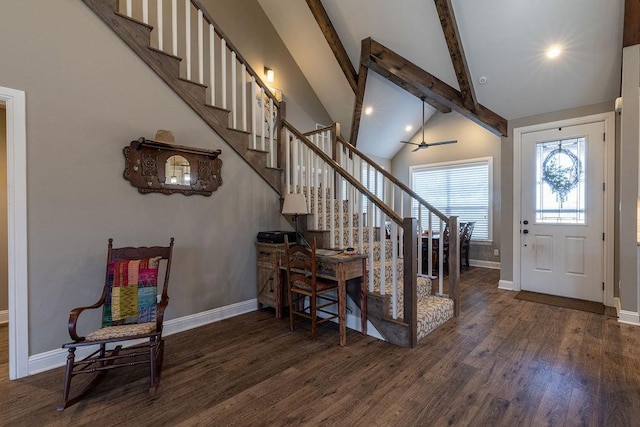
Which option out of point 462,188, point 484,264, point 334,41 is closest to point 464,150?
point 462,188

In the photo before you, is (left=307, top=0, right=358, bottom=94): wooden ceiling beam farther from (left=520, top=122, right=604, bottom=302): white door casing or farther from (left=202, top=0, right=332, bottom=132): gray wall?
(left=520, top=122, right=604, bottom=302): white door casing

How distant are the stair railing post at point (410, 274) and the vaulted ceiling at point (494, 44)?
269 cm

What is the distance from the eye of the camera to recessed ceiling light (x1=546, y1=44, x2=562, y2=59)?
348 centimetres

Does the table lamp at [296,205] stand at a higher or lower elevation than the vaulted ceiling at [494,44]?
lower

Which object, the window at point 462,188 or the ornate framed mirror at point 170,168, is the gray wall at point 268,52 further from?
the window at point 462,188

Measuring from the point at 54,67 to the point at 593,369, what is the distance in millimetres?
4732

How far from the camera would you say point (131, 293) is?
2.41 meters

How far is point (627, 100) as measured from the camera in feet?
10.6

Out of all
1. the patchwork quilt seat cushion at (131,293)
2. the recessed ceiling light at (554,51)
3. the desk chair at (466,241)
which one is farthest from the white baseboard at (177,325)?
the recessed ceiling light at (554,51)

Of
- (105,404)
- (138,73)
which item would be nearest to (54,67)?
(138,73)

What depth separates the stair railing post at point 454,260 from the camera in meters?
3.33

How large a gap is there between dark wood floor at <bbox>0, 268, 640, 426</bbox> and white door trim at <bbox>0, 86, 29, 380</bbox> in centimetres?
24

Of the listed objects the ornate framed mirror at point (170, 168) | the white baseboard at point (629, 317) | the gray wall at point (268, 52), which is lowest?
the white baseboard at point (629, 317)

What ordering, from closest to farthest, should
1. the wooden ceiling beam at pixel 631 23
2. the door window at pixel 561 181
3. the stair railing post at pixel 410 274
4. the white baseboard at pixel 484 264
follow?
the stair railing post at pixel 410 274 → the wooden ceiling beam at pixel 631 23 → the door window at pixel 561 181 → the white baseboard at pixel 484 264
